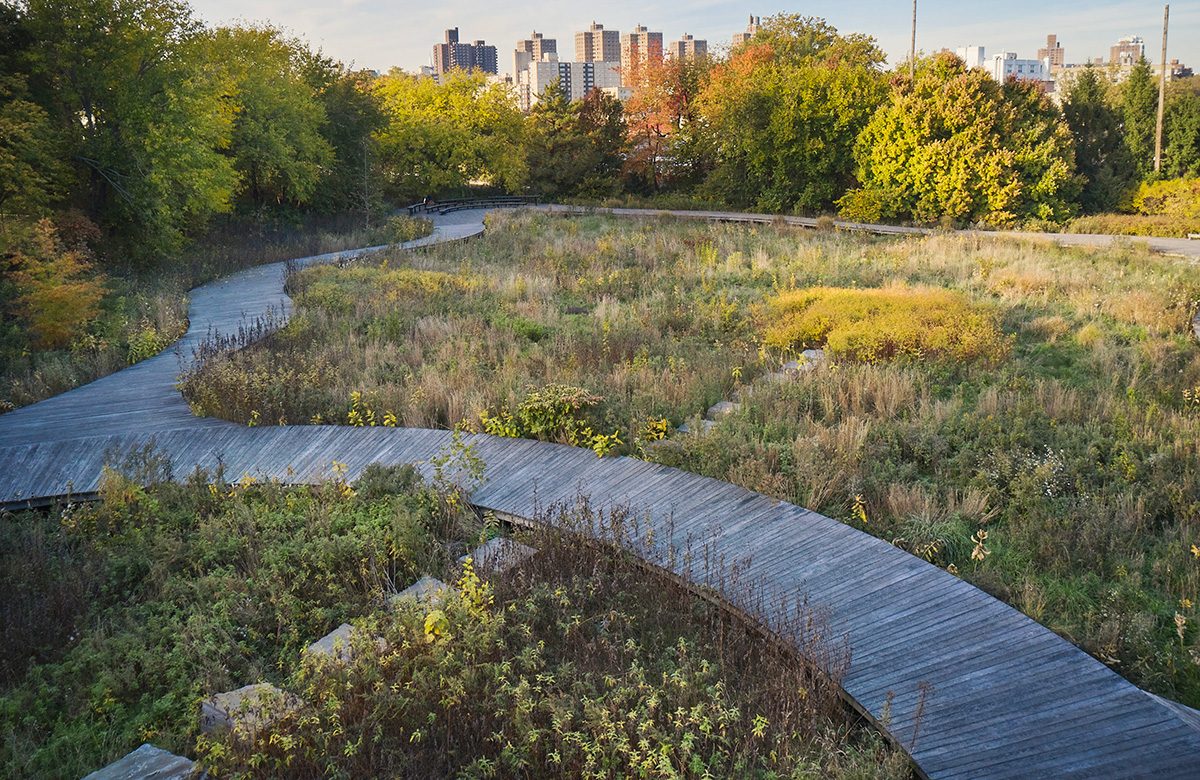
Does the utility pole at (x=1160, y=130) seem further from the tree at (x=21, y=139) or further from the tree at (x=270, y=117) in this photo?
the tree at (x=21, y=139)

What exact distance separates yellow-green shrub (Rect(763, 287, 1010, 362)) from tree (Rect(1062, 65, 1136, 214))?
62.8 ft

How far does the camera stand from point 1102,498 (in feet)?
17.4

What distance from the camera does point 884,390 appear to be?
718 centimetres

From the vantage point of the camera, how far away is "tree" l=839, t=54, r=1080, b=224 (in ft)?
70.1

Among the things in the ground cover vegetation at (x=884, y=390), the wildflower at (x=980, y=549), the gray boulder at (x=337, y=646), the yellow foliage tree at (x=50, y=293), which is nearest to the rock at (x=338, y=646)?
the gray boulder at (x=337, y=646)

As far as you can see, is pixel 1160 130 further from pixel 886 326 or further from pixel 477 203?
pixel 477 203

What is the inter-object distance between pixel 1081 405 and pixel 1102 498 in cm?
185

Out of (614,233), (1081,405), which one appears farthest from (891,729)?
(614,233)

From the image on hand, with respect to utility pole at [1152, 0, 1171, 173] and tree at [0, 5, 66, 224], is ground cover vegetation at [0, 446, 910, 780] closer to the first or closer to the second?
tree at [0, 5, 66, 224]

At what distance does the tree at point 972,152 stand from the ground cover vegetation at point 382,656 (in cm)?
2101

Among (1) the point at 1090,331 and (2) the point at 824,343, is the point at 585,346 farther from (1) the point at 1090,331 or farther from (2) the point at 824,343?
(1) the point at 1090,331

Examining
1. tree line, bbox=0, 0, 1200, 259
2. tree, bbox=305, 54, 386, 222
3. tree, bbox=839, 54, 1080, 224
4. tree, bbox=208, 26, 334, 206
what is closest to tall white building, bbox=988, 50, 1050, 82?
tree line, bbox=0, 0, 1200, 259

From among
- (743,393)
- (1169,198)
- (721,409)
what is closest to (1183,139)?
(1169,198)

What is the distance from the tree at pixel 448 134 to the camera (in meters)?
31.7
